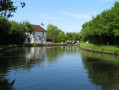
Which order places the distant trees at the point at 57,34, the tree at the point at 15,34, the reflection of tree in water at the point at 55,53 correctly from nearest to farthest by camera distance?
1. the reflection of tree in water at the point at 55,53
2. the tree at the point at 15,34
3. the distant trees at the point at 57,34

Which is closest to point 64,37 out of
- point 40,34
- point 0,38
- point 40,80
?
point 40,34

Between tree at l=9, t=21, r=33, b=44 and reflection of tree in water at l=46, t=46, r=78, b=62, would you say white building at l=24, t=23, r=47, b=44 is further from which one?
reflection of tree in water at l=46, t=46, r=78, b=62

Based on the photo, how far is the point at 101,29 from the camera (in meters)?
42.3

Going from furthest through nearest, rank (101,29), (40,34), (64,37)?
1. (64,37)
2. (40,34)
3. (101,29)

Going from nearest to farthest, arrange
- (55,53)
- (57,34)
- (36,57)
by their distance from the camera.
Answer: (36,57) → (55,53) → (57,34)

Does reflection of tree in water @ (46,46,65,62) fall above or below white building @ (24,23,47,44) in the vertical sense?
below

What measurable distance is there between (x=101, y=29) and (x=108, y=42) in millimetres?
8987

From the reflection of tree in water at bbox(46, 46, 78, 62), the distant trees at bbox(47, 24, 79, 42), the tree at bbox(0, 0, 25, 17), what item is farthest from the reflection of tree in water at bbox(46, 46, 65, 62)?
the distant trees at bbox(47, 24, 79, 42)

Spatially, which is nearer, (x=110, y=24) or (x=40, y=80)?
(x=40, y=80)

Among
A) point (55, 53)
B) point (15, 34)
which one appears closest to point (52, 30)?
point (15, 34)

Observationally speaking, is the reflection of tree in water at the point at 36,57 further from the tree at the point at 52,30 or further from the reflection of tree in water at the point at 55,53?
the tree at the point at 52,30

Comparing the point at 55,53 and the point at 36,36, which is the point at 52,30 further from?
the point at 55,53

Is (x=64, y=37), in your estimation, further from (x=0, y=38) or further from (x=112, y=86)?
(x=112, y=86)

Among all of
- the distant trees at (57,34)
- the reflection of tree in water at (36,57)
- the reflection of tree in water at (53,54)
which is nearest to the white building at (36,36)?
the distant trees at (57,34)
